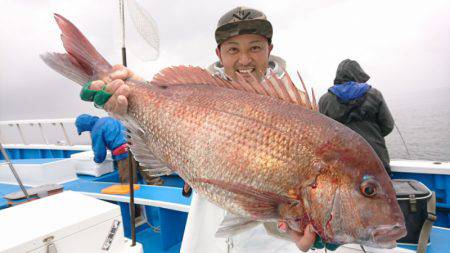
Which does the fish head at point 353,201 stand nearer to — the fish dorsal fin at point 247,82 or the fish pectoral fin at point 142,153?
the fish dorsal fin at point 247,82

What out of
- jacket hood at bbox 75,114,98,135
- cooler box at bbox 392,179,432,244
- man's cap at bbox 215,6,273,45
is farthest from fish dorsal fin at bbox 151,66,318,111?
jacket hood at bbox 75,114,98,135

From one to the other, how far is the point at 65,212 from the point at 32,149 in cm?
884

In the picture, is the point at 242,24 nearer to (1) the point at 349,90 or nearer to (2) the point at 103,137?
(1) the point at 349,90

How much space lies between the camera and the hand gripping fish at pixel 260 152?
1299mm

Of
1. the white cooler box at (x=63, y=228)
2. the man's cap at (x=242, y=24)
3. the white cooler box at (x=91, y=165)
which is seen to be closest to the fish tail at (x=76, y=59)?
the man's cap at (x=242, y=24)

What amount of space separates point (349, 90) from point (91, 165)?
525 cm

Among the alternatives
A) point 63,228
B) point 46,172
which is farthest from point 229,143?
point 46,172

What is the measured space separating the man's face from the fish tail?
876 mm

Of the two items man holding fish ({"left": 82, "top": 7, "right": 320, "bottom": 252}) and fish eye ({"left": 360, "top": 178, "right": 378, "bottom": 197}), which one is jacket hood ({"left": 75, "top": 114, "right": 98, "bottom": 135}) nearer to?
man holding fish ({"left": 82, "top": 7, "right": 320, "bottom": 252})

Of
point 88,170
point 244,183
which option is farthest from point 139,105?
point 88,170

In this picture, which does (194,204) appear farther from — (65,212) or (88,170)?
(88,170)

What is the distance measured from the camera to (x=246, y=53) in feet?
7.30

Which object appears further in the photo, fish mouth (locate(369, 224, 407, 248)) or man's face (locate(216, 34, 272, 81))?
man's face (locate(216, 34, 272, 81))

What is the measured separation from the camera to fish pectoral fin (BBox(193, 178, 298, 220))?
137 cm
